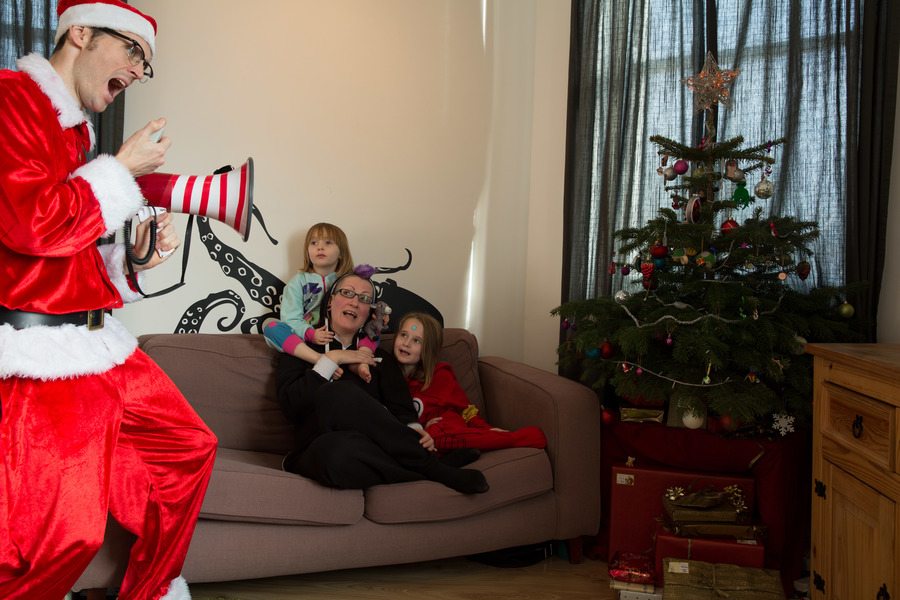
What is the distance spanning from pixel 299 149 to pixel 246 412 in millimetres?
1255

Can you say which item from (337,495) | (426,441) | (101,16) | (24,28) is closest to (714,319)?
(426,441)

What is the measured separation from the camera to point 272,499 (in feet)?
6.57

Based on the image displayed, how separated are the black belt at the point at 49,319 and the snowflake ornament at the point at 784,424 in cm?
202

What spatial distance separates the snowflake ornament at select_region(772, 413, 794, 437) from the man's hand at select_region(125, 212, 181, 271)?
6.28 feet

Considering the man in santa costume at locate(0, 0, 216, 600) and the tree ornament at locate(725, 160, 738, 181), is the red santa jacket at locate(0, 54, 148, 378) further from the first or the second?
the tree ornament at locate(725, 160, 738, 181)

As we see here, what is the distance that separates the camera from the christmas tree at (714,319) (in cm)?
211

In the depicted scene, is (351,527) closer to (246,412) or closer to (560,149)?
(246,412)

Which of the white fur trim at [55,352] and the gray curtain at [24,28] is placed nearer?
the white fur trim at [55,352]

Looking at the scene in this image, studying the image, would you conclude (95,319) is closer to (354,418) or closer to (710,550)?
(354,418)

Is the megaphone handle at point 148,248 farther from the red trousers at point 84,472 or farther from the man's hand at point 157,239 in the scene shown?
the red trousers at point 84,472

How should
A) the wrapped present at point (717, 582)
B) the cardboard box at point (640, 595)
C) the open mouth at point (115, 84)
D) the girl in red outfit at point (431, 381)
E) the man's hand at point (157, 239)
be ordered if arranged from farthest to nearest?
the girl in red outfit at point (431, 381), the cardboard box at point (640, 595), the wrapped present at point (717, 582), the man's hand at point (157, 239), the open mouth at point (115, 84)

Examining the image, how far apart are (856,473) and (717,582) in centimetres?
52

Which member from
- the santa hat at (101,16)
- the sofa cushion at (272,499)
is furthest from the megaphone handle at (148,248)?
the sofa cushion at (272,499)

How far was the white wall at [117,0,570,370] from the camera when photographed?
9.69 ft
